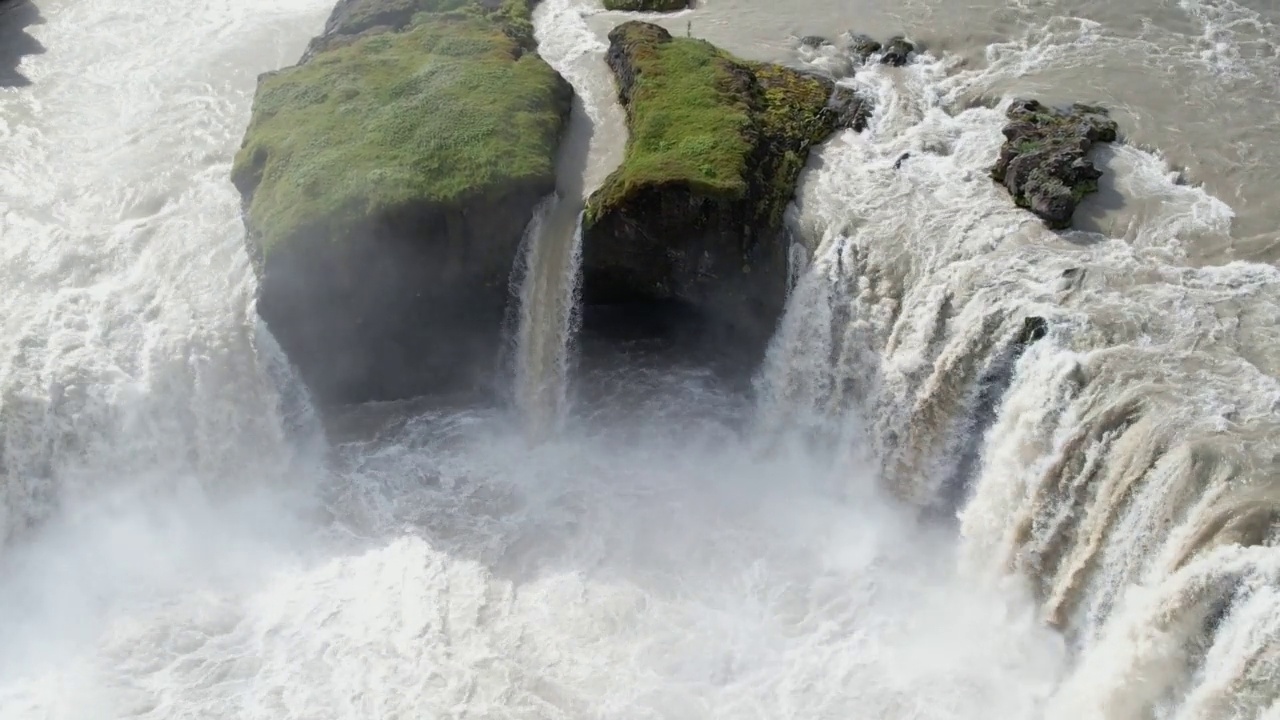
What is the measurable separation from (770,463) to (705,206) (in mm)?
6173

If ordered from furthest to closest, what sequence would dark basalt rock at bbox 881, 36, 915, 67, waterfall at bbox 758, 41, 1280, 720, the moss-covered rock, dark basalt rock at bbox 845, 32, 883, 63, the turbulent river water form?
1. dark basalt rock at bbox 845, 32, 883, 63
2. dark basalt rock at bbox 881, 36, 915, 67
3. the moss-covered rock
4. the turbulent river water
5. waterfall at bbox 758, 41, 1280, 720

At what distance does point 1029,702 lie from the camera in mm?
17750

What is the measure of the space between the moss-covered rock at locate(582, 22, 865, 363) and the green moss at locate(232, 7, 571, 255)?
241cm

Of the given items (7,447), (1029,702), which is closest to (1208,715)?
(1029,702)

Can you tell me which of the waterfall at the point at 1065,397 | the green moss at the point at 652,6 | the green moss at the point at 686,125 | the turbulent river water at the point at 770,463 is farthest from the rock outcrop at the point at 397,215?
the waterfall at the point at 1065,397

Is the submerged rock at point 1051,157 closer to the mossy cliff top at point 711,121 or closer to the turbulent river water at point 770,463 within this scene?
the turbulent river water at point 770,463

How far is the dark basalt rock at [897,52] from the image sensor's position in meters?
27.8

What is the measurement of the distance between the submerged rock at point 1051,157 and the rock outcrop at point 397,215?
10.7m

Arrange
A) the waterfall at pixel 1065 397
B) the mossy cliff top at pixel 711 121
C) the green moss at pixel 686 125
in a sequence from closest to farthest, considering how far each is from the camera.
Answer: the waterfall at pixel 1065 397
the green moss at pixel 686 125
the mossy cliff top at pixel 711 121

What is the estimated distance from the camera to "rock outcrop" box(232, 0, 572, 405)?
22.9 meters

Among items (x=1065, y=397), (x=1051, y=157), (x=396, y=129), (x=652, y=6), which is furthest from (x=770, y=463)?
(x=652, y=6)

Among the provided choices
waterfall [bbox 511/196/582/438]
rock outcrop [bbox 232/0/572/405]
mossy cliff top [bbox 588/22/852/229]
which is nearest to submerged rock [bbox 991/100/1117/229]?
mossy cliff top [bbox 588/22/852/229]

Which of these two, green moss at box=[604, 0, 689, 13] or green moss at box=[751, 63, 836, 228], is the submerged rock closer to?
green moss at box=[751, 63, 836, 228]

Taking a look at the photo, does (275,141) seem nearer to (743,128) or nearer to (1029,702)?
(743,128)
